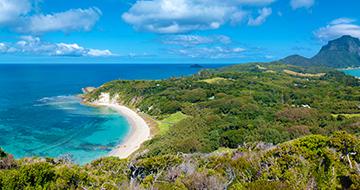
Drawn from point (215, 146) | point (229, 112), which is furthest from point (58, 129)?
point (229, 112)

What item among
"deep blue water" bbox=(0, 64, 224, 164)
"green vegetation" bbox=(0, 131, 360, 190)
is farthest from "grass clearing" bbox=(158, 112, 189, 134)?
"green vegetation" bbox=(0, 131, 360, 190)

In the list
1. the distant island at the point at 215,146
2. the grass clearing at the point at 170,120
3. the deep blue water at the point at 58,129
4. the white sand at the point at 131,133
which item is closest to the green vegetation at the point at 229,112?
the grass clearing at the point at 170,120

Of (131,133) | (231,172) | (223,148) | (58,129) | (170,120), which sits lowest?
(131,133)

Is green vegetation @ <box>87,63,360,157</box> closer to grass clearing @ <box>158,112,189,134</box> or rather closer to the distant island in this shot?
grass clearing @ <box>158,112,189,134</box>

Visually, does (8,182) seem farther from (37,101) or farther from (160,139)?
(37,101)

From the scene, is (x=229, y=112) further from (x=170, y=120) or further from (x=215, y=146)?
(x=215, y=146)

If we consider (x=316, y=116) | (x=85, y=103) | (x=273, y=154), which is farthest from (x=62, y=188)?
(x=85, y=103)
